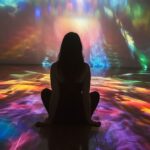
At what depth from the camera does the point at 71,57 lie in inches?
127

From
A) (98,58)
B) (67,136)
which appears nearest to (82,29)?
(98,58)

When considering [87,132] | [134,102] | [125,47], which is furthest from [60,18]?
[87,132]

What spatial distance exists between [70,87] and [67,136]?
1.51ft

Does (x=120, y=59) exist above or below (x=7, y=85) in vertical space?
above

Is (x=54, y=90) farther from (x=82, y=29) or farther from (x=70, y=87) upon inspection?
(x=82, y=29)

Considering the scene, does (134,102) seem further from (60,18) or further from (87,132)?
(60,18)

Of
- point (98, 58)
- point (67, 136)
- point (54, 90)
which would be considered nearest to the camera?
point (67, 136)

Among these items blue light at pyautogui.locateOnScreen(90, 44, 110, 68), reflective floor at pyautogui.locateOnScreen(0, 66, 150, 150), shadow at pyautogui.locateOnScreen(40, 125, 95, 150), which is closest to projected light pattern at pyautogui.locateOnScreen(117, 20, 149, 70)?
blue light at pyautogui.locateOnScreen(90, 44, 110, 68)

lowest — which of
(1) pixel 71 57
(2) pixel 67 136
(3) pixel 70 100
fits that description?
(2) pixel 67 136

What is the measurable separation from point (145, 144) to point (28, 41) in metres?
6.54

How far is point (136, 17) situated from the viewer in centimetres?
902

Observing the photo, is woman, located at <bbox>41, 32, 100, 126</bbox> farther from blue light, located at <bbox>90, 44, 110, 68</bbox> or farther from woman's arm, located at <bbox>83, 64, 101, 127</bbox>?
blue light, located at <bbox>90, 44, 110, 68</bbox>

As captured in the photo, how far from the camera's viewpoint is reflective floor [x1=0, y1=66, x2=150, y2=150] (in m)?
2.92

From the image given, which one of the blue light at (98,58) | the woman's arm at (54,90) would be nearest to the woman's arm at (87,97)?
the woman's arm at (54,90)
